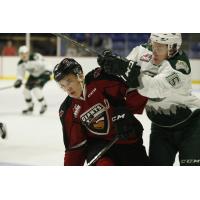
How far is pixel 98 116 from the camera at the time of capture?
1.97 meters

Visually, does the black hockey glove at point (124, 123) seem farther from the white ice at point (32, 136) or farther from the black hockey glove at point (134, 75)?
the white ice at point (32, 136)

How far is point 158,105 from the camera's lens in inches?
80.9

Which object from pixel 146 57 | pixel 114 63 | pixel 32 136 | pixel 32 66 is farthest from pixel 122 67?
pixel 32 66

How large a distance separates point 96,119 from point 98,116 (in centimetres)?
2

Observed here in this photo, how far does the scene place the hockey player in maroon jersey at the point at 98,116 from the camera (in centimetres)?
193

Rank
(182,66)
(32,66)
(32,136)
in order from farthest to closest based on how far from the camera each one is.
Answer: (32,66) → (32,136) → (182,66)

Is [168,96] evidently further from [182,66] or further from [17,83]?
[17,83]

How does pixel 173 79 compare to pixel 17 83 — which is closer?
pixel 173 79

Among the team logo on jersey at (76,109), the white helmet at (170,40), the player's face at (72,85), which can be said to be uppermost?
the white helmet at (170,40)

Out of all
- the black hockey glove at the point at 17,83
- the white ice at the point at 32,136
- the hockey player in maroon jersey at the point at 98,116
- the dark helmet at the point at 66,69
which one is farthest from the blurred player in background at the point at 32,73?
the dark helmet at the point at 66,69

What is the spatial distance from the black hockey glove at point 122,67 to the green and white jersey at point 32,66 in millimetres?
3456

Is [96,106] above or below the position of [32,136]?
above

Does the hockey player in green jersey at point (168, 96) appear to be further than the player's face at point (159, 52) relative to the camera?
No

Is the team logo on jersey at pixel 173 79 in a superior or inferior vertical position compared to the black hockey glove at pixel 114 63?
inferior
